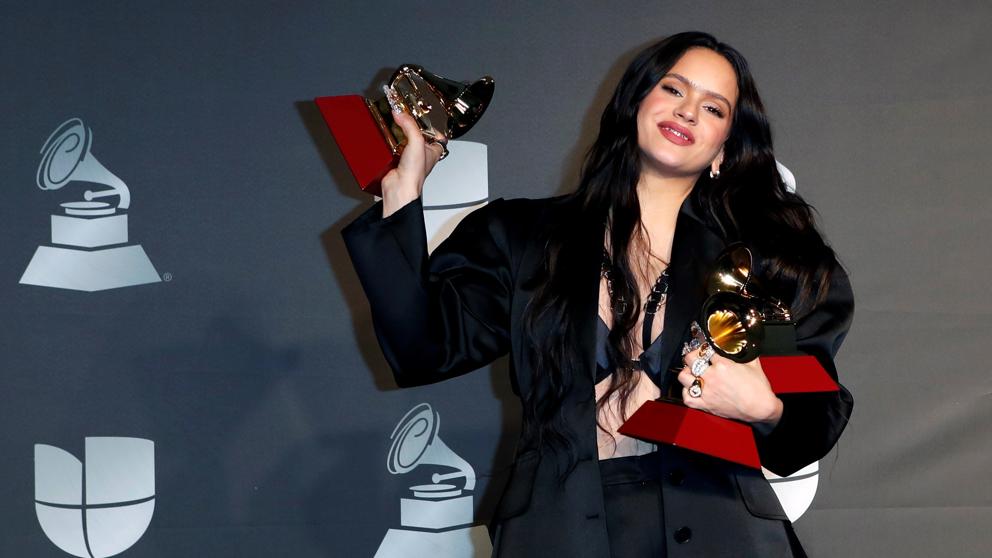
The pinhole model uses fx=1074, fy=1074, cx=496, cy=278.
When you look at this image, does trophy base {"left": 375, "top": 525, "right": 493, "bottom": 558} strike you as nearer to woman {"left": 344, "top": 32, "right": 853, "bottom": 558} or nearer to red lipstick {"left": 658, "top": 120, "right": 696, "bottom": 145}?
woman {"left": 344, "top": 32, "right": 853, "bottom": 558}

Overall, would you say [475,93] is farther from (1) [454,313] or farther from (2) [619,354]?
(2) [619,354]

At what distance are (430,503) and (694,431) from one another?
1.37 m

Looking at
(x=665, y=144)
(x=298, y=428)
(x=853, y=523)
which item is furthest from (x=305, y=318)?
(x=853, y=523)

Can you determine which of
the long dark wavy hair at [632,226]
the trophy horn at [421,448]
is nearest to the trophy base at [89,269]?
the trophy horn at [421,448]

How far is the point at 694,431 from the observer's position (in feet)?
Answer: 5.16

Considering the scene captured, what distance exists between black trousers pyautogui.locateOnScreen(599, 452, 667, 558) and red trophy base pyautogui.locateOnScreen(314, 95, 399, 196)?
0.60m

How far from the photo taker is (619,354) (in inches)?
70.5

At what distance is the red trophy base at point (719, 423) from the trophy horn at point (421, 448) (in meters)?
1.25

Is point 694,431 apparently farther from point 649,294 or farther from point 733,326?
point 649,294

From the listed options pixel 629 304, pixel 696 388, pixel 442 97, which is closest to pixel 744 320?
pixel 696 388

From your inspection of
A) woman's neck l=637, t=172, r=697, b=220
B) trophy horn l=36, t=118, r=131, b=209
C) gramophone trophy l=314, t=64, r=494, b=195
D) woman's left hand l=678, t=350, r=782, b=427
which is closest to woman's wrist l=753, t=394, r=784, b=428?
woman's left hand l=678, t=350, r=782, b=427

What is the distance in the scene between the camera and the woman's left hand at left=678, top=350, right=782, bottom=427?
5.30ft

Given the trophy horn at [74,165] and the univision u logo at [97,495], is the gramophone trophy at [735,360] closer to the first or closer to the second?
the univision u logo at [97,495]

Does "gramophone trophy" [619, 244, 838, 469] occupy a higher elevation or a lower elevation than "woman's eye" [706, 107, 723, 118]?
lower
